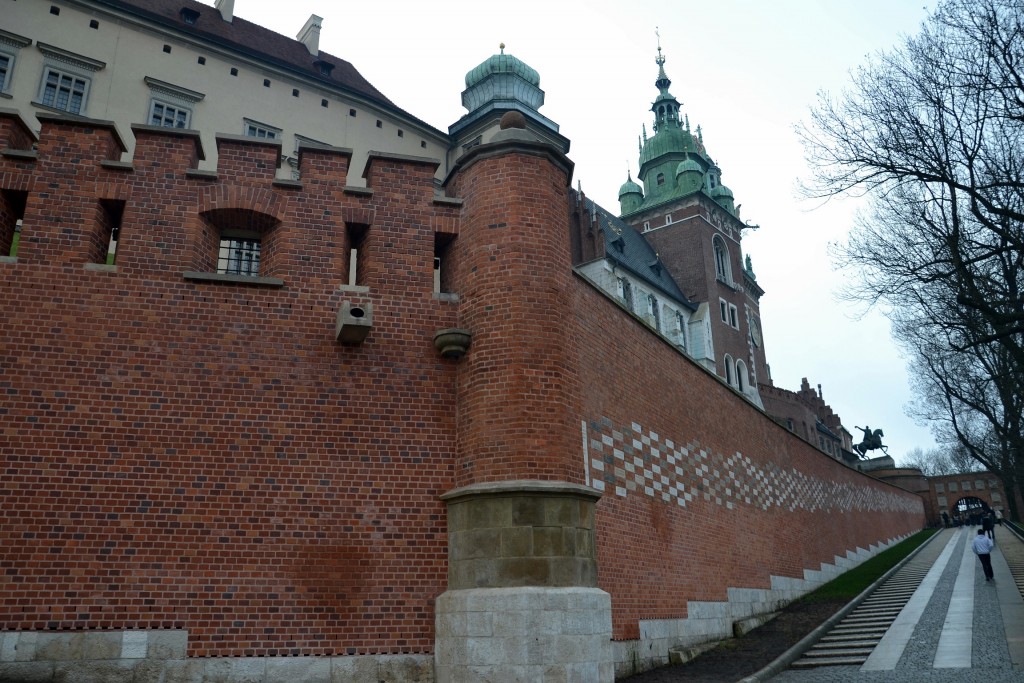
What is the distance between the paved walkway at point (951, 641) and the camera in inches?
420

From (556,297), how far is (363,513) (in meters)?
3.69

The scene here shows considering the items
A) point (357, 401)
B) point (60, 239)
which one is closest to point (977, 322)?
point (357, 401)

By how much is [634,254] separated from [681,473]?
41.0 m

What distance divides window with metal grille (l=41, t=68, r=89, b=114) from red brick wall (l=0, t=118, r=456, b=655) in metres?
18.6

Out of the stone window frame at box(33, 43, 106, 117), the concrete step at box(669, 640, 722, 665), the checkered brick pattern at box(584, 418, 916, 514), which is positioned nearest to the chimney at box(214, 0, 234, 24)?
the stone window frame at box(33, 43, 106, 117)

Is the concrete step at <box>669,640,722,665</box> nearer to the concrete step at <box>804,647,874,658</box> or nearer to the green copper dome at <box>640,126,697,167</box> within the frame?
the concrete step at <box>804,647,874,658</box>

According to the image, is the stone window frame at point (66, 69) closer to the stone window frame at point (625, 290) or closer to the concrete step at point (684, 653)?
the concrete step at point (684, 653)

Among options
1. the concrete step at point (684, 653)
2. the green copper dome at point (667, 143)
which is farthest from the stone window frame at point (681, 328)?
the concrete step at point (684, 653)

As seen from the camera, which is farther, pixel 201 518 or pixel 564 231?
pixel 564 231

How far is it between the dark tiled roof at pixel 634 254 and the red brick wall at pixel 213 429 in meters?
36.5

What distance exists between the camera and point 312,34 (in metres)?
35.1

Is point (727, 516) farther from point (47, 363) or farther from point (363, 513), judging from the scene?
point (47, 363)

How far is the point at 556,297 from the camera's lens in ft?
35.7

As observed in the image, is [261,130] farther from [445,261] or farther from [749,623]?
[749,623]
